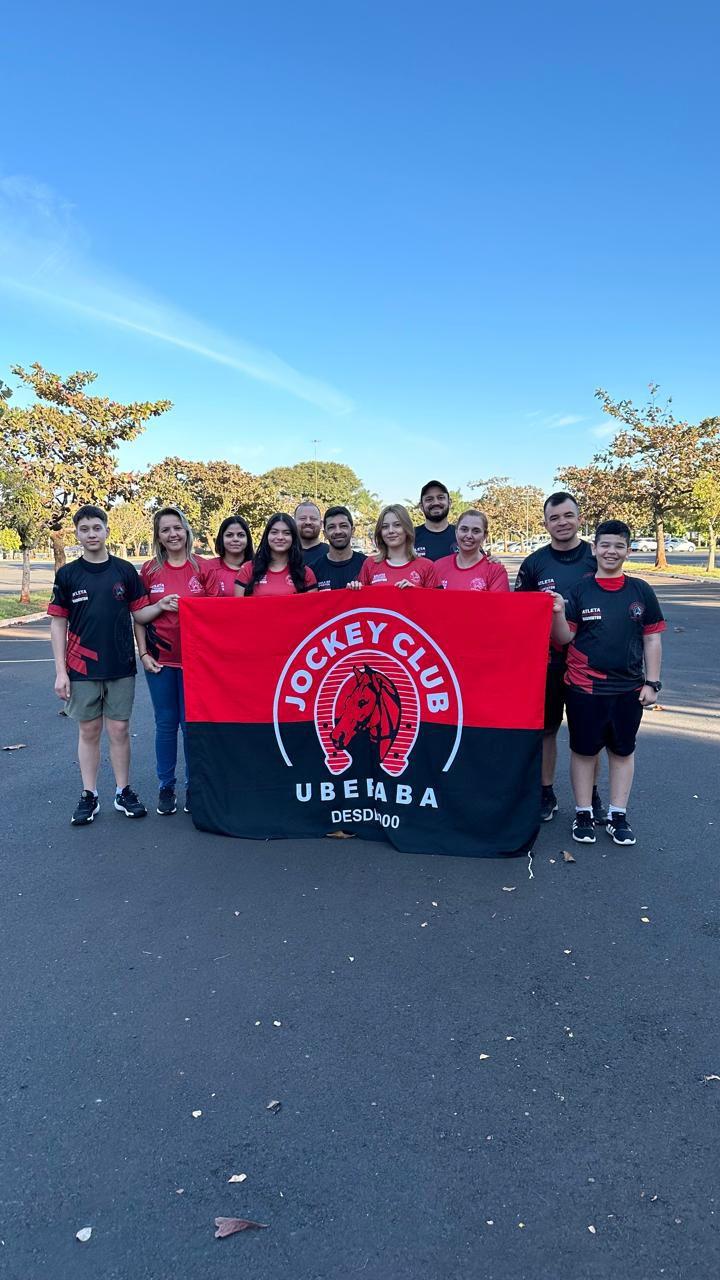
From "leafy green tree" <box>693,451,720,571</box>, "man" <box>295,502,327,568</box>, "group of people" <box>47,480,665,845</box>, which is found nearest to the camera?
"group of people" <box>47,480,665,845</box>

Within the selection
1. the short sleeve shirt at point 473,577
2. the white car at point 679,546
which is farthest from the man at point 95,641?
the white car at point 679,546

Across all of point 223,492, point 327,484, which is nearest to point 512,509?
point 327,484

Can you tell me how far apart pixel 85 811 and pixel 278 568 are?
2.03m

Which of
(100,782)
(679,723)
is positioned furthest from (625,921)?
(679,723)

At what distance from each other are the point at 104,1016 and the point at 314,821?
6.14 ft

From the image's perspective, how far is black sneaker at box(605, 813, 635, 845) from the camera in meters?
4.38

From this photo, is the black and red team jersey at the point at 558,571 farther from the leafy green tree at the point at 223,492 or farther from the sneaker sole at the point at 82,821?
the leafy green tree at the point at 223,492

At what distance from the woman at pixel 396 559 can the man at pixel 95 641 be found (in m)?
1.35

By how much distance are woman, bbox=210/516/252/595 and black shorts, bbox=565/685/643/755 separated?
239 centimetres

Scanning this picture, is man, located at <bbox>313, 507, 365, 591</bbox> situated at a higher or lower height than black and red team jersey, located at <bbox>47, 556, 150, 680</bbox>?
higher

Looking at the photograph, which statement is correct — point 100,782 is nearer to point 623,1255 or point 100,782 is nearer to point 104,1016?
point 104,1016

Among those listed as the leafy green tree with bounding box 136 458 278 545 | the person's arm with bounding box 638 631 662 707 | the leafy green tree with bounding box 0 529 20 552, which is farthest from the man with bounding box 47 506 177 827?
the leafy green tree with bounding box 136 458 278 545

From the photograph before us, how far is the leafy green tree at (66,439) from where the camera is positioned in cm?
1881

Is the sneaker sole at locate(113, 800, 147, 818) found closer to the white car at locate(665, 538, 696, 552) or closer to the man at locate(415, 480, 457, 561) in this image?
the man at locate(415, 480, 457, 561)
